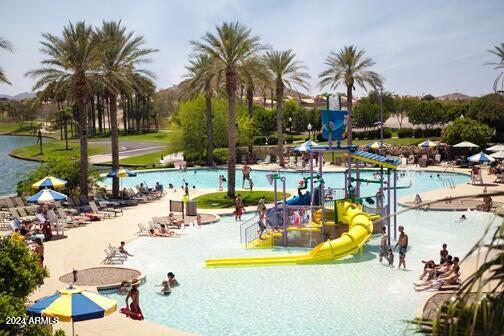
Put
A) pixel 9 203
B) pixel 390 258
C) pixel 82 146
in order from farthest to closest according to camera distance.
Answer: pixel 82 146 → pixel 9 203 → pixel 390 258

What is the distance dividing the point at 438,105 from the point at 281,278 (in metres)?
80.0

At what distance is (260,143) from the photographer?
75.5 meters

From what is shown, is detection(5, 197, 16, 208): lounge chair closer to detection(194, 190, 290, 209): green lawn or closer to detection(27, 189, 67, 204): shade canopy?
detection(27, 189, 67, 204): shade canopy

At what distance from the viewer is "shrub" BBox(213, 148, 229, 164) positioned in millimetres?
54031

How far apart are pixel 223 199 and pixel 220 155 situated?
22.1 meters

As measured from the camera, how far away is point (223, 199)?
33.3 meters

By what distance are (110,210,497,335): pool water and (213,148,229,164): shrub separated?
3043 cm

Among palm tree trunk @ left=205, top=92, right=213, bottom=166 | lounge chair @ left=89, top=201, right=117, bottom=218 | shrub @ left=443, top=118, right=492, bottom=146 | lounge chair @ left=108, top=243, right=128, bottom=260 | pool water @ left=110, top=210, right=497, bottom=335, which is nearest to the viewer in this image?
pool water @ left=110, top=210, right=497, bottom=335

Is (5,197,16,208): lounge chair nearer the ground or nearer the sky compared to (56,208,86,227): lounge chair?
nearer the sky

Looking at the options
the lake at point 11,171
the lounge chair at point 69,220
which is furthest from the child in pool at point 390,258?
the lake at point 11,171

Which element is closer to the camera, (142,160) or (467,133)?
(467,133)

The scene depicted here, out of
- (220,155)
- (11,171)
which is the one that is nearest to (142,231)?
(220,155)

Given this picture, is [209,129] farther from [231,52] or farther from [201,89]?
[231,52]

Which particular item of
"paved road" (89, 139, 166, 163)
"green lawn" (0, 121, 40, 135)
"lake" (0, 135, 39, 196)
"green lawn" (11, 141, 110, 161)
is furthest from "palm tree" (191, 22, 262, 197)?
"green lawn" (0, 121, 40, 135)
